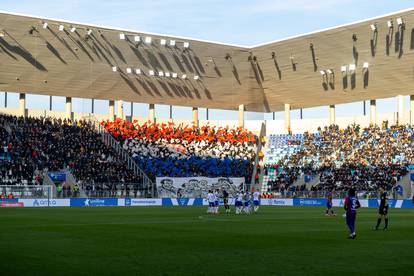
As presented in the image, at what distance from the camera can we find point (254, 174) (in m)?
85.4

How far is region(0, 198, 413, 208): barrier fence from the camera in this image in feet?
197

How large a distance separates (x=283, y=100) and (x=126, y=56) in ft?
71.6

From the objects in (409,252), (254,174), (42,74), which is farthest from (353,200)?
(254,174)

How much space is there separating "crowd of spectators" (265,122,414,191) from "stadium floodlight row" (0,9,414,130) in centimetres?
359

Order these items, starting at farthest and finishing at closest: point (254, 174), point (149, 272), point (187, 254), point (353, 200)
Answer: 1. point (254, 174)
2. point (353, 200)
3. point (187, 254)
4. point (149, 272)

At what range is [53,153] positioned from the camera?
70.5 meters

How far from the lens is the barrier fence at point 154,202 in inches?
2367

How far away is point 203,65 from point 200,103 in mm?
8905

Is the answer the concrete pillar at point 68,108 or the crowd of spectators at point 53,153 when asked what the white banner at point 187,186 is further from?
the concrete pillar at point 68,108

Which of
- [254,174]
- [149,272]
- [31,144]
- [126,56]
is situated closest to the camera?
[149,272]

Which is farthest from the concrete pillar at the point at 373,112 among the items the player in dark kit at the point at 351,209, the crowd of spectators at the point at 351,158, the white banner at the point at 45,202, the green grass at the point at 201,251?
the player in dark kit at the point at 351,209

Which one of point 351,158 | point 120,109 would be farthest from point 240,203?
point 120,109

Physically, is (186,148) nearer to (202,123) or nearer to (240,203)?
(202,123)

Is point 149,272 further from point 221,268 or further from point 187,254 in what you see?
point 187,254
